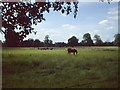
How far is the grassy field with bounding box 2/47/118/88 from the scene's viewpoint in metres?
5.27

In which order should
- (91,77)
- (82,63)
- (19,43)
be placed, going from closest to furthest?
(91,77), (82,63), (19,43)

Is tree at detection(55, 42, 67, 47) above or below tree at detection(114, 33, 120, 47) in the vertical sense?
below

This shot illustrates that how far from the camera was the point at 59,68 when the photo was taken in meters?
5.80

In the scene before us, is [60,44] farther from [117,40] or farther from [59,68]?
[117,40]

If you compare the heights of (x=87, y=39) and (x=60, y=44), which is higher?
(x=87, y=39)

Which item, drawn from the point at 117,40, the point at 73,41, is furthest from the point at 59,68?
the point at 117,40

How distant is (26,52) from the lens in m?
6.24

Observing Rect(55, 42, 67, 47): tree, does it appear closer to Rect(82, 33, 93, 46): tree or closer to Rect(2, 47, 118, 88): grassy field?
Rect(2, 47, 118, 88): grassy field

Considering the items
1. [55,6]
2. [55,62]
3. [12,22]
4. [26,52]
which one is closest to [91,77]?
[55,62]

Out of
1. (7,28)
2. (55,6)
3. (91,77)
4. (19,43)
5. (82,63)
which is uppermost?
(55,6)

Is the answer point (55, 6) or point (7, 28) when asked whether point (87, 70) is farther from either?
point (7, 28)

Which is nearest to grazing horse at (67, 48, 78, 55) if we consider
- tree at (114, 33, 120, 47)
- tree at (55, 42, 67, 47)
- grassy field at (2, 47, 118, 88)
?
grassy field at (2, 47, 118, 88)

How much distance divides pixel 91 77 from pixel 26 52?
2.35 meters

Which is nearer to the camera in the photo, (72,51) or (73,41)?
(72,51)
